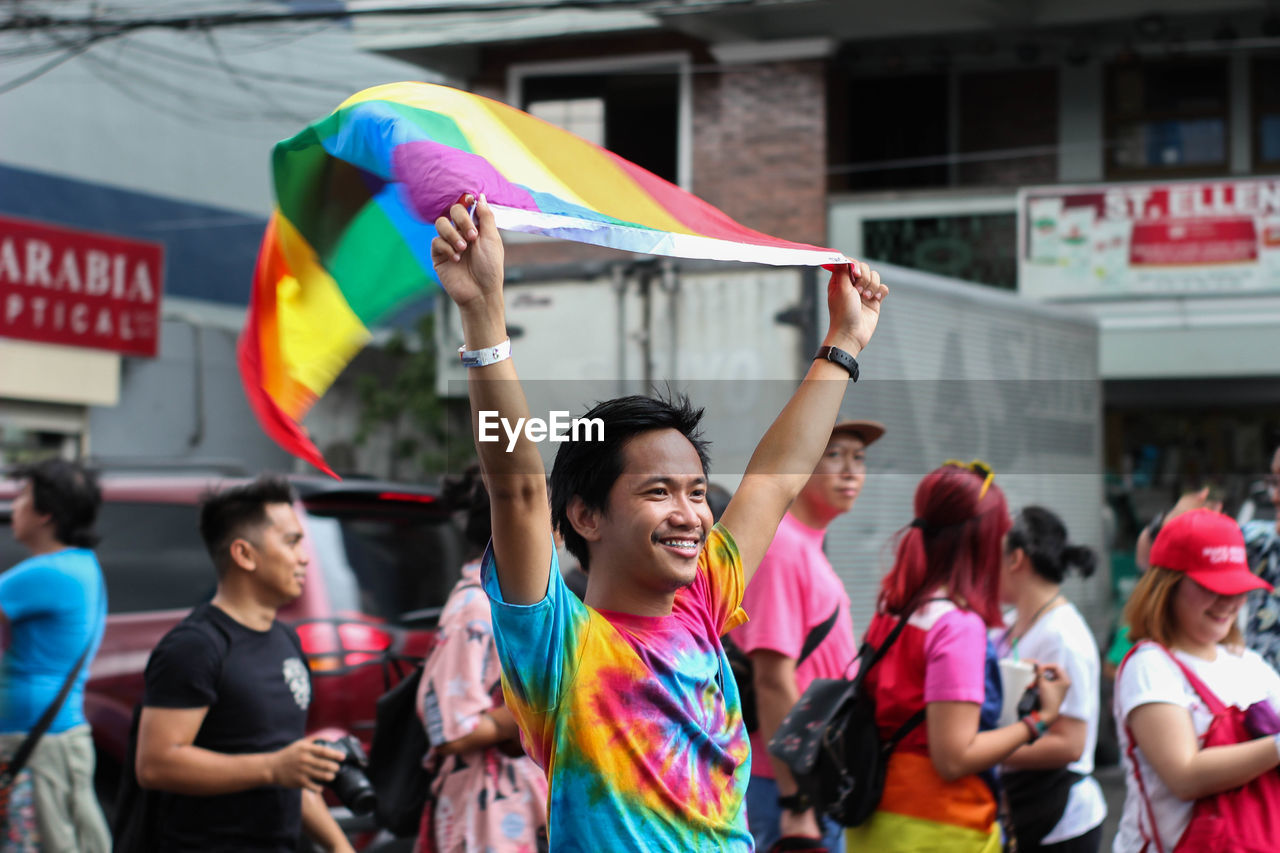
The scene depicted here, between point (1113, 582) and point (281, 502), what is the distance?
809 centimetres

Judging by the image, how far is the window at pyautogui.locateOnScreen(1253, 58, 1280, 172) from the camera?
15391 mm

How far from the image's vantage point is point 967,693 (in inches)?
145

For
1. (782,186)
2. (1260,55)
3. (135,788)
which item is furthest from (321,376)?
(1260,55)

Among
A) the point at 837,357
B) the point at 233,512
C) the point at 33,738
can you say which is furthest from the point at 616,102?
the point at 837,357

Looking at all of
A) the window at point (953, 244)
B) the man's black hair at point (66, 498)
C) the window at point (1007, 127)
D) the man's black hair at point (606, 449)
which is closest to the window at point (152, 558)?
the man's black hair at point (66, 498)

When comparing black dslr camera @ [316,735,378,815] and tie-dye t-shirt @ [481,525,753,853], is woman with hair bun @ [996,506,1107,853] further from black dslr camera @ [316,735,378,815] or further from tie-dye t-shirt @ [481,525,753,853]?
tie-dye t-shirt @ [481,525,753,853]

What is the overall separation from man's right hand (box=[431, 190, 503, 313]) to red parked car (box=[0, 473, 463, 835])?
388cm

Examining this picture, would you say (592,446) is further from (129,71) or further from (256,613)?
(129,71)

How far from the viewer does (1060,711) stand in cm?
453

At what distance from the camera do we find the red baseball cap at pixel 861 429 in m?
4.75

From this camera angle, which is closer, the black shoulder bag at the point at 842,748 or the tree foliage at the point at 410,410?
the black shoulder bag at the point at 842,748

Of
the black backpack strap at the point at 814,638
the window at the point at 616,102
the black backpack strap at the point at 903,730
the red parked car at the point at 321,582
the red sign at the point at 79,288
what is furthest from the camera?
the window at the point at 616,102

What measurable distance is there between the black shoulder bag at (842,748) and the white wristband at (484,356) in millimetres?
2109

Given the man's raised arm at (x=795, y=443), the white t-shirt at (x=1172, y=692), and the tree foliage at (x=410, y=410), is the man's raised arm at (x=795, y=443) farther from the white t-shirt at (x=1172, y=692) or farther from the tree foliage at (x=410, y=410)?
the tree foliage at (x=410, y=410)
